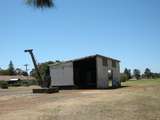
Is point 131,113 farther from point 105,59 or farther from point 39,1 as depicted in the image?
point 105,59

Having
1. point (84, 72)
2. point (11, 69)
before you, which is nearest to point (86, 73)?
point (84, 72)

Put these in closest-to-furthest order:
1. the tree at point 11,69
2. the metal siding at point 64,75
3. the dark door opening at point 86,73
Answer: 1. the metal siding at point 64,75
2. the dark door opening at point 86,73
3. the tree at point 11,69

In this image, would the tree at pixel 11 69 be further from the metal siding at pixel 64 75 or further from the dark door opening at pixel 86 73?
the metal siding at pixel 64 75

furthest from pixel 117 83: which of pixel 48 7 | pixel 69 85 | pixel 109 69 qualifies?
pixel 48 7

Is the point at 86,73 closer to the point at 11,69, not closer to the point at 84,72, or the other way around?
the point at 84,72

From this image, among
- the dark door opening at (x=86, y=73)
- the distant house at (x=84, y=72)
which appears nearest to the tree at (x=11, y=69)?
the dark door opening at (x=86, y=73)

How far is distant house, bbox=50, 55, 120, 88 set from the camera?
171 feet

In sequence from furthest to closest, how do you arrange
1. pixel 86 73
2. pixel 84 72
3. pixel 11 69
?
1. pixel 11 69
2. pixel 86 73
3. pixel 84 72

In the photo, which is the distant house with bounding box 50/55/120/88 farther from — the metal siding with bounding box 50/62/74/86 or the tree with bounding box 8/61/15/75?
the tree with bounding box 8/61/15/75

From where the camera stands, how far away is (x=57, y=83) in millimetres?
53031

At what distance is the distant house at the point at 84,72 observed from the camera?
52.2 m

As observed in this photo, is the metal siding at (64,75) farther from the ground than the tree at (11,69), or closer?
closer

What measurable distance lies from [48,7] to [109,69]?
47.8 metres

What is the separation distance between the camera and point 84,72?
5912 centimetres
